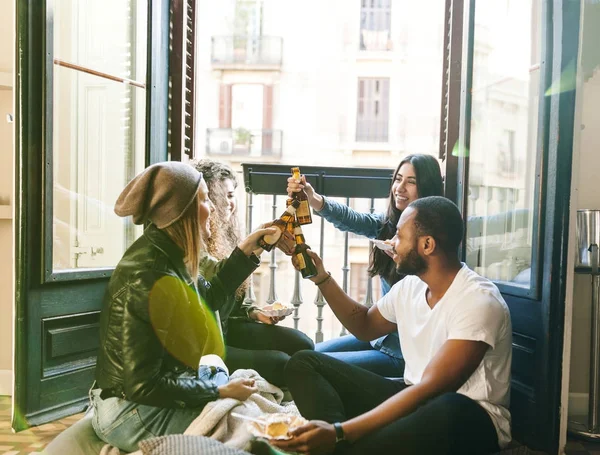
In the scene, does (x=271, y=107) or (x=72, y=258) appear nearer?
(x=72, y=258)

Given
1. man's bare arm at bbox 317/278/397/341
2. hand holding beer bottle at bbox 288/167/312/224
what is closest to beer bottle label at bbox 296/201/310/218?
hand holding beer bottle at bbox 288/167/312/224

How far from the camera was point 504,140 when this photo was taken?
2.53 m

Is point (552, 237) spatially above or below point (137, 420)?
above

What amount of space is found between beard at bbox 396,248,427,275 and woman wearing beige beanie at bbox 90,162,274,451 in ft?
1.93

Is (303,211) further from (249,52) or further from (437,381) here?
(249,52)

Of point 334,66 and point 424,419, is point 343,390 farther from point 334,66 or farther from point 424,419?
point 334,66

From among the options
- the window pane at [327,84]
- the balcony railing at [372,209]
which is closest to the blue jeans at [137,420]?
the balcony railing at [372,209]

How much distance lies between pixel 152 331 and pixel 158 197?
37 centimetres

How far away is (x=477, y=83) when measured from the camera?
2652 mm

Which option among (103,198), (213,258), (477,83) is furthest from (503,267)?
(103,198)

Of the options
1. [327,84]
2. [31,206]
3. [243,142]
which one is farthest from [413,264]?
[327,84]

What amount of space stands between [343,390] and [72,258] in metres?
1.39

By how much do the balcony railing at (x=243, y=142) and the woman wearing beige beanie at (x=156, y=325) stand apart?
13.7m

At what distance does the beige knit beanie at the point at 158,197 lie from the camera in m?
1.65
